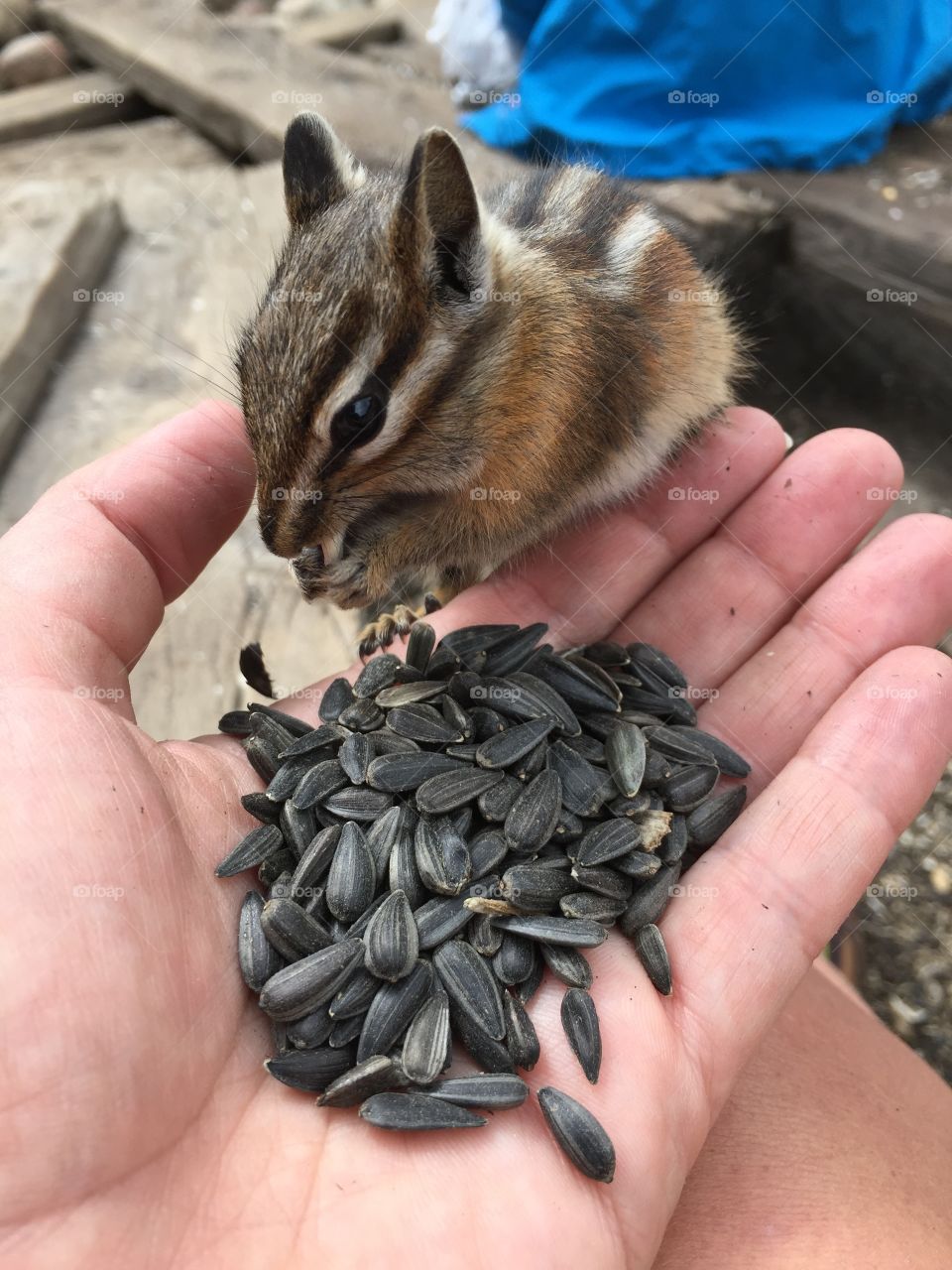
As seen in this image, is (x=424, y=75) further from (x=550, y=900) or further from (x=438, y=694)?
(x=550, y=900)

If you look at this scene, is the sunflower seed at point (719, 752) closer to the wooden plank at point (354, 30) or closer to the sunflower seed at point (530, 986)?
the sunflower seed at point (530, 986)

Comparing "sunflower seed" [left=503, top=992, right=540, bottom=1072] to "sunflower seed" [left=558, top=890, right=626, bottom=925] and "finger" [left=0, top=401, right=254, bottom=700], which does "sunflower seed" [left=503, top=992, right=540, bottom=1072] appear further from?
"finger" [left=0, top=401, right=254, bottom=700]

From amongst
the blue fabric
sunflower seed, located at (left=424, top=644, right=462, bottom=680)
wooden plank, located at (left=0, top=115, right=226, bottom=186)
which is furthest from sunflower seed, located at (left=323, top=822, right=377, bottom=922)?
wooden plank, located at (left=0, top=115, right=226, bottom=186)

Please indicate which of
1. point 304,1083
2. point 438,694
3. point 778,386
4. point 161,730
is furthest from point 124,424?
point 304,1083

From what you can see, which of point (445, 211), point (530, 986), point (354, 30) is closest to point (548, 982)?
point (530, 986)

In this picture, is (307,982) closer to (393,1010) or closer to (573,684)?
(393,1010)

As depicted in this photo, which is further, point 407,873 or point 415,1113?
point 407,873
